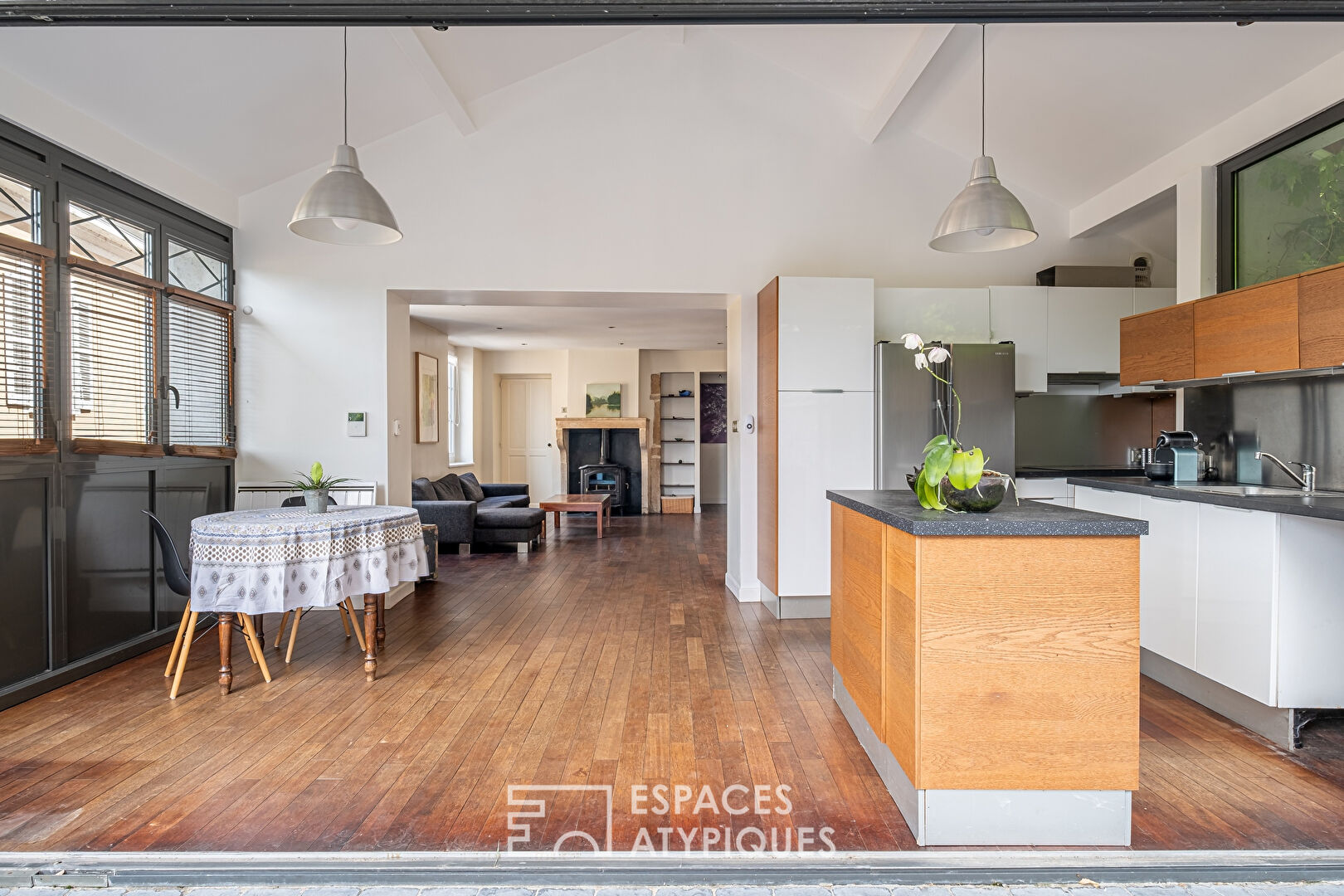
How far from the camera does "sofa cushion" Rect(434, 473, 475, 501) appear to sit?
771cm

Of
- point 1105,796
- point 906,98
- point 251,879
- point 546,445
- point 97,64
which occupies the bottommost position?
point 251,879

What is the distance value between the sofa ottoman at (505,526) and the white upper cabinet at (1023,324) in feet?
14.8

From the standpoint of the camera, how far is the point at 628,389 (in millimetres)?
11305

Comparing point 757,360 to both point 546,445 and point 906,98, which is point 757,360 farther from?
point 546,445

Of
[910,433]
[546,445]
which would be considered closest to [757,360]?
[910,433]

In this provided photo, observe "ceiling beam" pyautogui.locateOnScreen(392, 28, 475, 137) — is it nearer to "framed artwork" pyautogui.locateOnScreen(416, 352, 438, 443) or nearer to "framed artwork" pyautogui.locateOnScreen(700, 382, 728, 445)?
"framed artwork" pyautogui.locateOnScreen(416, 352, 438, 443)

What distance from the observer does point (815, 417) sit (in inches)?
184

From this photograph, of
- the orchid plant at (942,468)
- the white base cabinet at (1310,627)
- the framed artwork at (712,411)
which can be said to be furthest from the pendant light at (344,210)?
the framed artwork at (712,411)

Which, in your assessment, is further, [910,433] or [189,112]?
[910,433]

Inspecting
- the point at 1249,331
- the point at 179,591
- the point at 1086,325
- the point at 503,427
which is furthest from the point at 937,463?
the point at 503,427

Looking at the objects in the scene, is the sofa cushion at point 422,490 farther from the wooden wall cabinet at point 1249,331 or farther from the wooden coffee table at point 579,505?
the wooden wall cabinet at point 1249,331

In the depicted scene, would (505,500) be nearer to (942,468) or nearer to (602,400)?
(602,400)

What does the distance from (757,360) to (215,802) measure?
386 centimetres

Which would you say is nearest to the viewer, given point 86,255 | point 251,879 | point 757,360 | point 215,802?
point 251,879
